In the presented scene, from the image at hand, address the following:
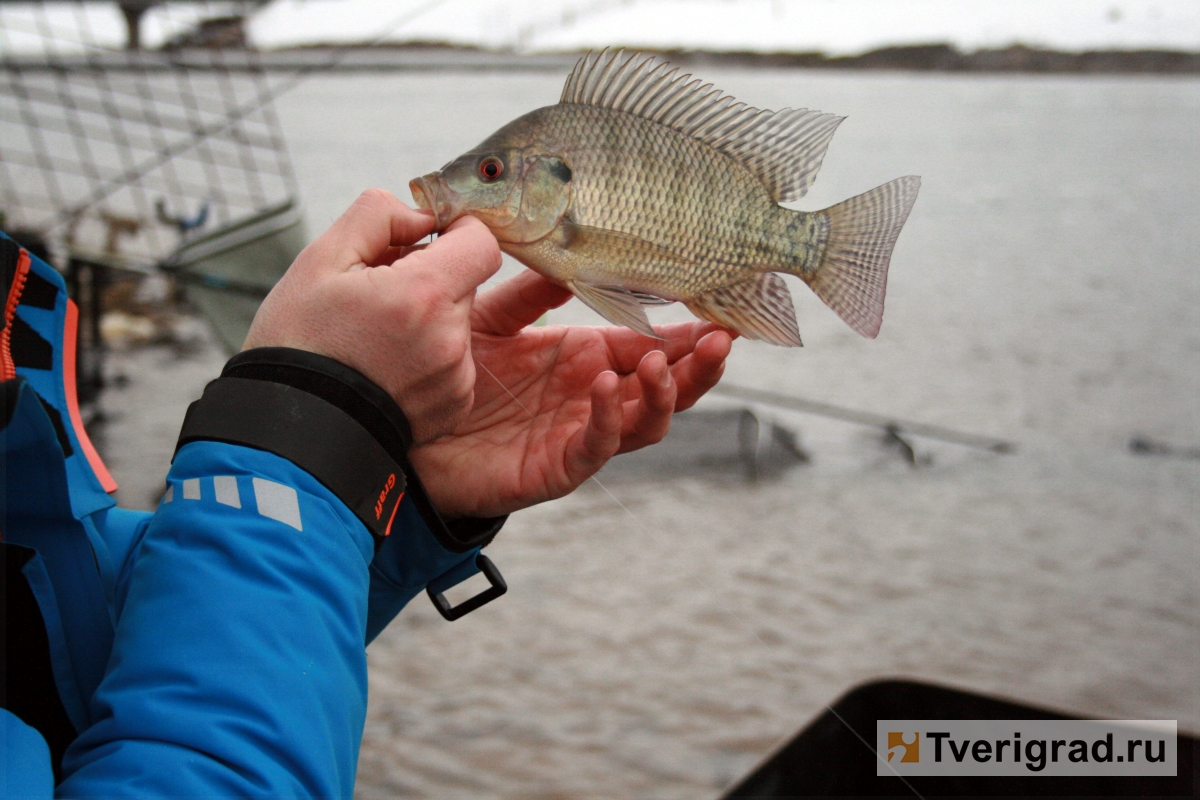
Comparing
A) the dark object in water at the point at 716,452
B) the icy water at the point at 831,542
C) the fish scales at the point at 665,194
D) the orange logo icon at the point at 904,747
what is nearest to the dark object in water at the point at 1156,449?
the icy water at the point at 831,542

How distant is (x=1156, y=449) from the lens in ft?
23.0

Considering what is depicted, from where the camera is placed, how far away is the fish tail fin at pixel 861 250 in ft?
3.78

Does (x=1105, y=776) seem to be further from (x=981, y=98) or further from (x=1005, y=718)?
(x=981, y=98)

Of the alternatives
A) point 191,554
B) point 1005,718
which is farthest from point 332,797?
point 1005,718

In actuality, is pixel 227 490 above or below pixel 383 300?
below

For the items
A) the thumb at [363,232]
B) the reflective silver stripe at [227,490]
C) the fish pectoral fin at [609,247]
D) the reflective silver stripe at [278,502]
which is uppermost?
the thumb at [363,232]

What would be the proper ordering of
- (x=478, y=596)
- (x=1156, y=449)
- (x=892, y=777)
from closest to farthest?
(x=478, y=596) → (x=892, y=777) → (x=1156, y=449)

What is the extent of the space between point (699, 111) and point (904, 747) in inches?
82.3

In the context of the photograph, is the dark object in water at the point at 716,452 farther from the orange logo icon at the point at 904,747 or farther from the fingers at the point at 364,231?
the fingers at the point at 364,231

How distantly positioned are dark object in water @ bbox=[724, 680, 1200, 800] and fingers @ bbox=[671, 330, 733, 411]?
1348mm

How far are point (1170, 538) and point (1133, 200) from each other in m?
4.17

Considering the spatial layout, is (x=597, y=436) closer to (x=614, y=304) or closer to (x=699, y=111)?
(x=614, y=304)

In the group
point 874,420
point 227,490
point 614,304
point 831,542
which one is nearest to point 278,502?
point 227,490

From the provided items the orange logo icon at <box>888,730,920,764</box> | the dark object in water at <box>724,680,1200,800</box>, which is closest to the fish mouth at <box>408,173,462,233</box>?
the dark object in water at <box>724,680,1200,800</box>
